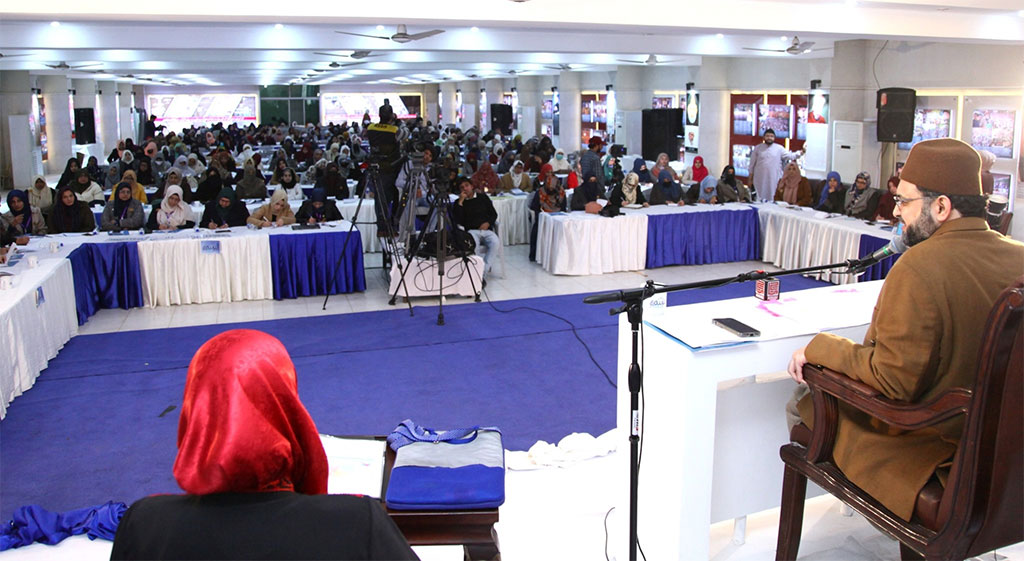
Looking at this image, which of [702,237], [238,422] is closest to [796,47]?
[702,237]

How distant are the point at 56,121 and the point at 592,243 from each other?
18.1 meters

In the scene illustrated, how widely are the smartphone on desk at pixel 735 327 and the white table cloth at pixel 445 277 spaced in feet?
18.4

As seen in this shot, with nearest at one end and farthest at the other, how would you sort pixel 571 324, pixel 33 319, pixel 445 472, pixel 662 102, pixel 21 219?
pixel 445 472, pixel 33 319, pixel 571 324, pixel 21 219, pixel 662 102

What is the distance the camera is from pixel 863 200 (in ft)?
30.0

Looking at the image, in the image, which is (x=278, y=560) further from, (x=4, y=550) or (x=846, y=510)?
(x=846, y=510)

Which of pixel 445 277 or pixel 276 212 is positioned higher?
pixel 276 212

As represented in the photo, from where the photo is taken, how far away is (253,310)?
8094 millimetres

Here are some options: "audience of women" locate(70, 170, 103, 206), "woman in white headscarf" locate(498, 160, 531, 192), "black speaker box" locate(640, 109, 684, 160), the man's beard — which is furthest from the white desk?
"black speaker box" locate(640, 109, 684, 160)

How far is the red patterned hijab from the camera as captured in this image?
1360 mm

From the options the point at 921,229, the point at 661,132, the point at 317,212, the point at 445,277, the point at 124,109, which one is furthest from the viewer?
the point at 124,109

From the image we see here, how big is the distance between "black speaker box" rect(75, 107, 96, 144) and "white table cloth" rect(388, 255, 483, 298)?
19.3m

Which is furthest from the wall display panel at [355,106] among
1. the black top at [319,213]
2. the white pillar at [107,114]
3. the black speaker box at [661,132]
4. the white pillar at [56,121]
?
the black top at [319,213]

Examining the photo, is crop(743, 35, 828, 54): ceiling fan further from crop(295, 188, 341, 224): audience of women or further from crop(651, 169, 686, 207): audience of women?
A: crop(295, 188, 341, 224): audience of women

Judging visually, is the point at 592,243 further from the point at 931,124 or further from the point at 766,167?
the point at 931,124
